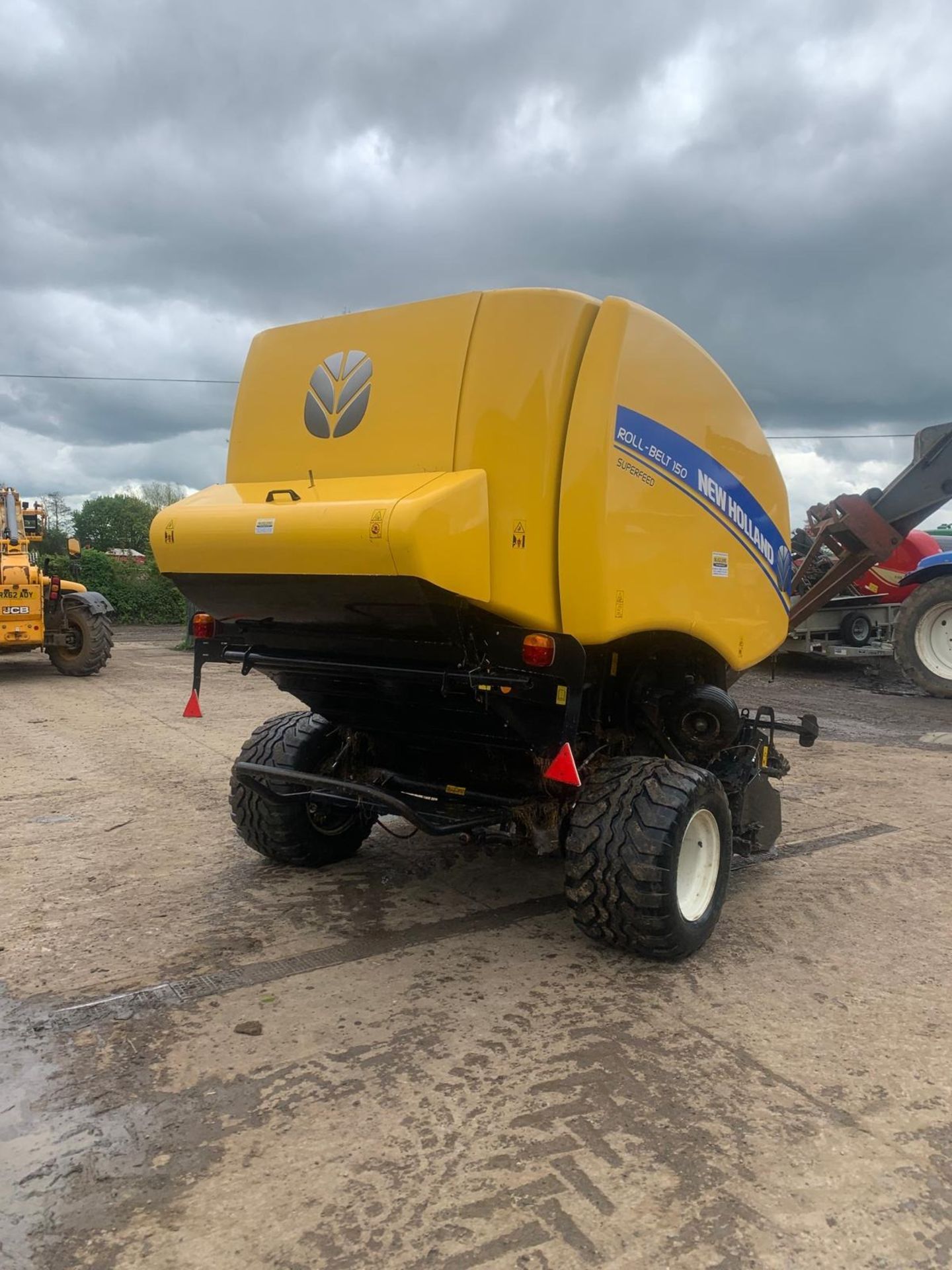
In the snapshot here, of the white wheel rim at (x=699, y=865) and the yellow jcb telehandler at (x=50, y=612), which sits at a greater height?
the yellow jcb telehandler at (x=50, y=612)

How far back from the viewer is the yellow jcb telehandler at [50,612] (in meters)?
13.3

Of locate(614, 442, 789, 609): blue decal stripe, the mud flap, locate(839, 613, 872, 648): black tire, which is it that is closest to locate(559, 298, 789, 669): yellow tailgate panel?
locate(614, 442, 789, 609): blue decal stripe

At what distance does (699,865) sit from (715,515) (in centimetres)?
154

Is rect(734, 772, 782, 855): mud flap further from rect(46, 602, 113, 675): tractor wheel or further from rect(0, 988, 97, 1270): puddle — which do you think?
rect(46, 602, 113, 675): tractor wheel

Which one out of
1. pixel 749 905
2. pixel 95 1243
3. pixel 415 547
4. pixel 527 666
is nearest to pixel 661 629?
pixel 527 666

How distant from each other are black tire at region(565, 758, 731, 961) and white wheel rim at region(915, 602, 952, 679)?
794 centimetres

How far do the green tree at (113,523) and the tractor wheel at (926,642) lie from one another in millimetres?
26003

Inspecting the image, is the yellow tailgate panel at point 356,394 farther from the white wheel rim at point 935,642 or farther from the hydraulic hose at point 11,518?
the hydraulic hose at point 11,518

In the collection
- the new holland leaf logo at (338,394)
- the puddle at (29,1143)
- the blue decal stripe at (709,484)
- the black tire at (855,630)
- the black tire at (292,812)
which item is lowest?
the puddle at (29,1143)

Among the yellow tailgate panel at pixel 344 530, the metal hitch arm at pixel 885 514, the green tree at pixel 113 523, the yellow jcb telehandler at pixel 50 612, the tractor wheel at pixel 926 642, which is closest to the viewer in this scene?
the yellow tailgate panel at pixel 344 530

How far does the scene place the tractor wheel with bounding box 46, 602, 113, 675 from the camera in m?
13.9

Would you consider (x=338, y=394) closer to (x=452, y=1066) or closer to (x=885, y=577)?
(x=452, y=1066)

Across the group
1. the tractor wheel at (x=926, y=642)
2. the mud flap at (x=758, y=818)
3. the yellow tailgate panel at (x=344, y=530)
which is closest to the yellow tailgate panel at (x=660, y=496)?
the yellow tailgate panel at (x=344, y=530)

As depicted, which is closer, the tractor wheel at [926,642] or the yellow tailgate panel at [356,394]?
the yellow tailgate panel at [356,394]
